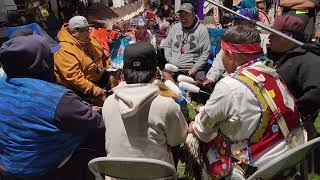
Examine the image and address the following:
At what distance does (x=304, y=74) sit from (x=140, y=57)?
1.29 m

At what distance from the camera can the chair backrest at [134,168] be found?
1.77 metres

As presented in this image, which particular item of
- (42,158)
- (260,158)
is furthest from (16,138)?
(260,158)

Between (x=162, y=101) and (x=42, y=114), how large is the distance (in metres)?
0.70

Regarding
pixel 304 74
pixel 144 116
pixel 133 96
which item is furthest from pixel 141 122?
pixel 304 74

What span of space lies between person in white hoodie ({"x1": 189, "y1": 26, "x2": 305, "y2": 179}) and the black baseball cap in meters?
0.40

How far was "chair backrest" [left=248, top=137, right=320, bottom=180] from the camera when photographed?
1738 millimetres

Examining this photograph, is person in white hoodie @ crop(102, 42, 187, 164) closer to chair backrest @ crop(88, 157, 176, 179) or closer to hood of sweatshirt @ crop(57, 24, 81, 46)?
chair backrest @ crop(88, 157, 176, 179)

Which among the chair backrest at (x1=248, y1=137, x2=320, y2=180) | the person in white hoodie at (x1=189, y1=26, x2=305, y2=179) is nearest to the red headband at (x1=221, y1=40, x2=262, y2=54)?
the person in white hoodie at (x1=189, y1=26, x2=305, y2=179)

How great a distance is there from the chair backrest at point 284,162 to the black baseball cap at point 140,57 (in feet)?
2.65

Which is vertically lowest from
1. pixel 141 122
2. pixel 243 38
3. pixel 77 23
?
pixel 141 122

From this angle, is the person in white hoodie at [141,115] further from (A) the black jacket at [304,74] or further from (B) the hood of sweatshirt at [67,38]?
(B) the hood of sweatshirt at [67,38]

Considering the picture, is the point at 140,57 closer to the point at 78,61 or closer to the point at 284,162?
the point at 284,162

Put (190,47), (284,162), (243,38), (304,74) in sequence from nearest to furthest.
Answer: (284,162)
(243,38)
(304,74)
(190,47)

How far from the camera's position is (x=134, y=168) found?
1812 mm
